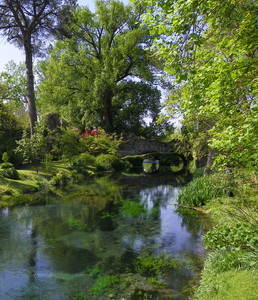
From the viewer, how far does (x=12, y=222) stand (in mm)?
10633

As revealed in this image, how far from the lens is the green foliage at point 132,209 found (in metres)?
12.0

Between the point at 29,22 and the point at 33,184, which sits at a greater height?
the point at 29,22

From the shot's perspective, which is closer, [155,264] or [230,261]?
[230,261]

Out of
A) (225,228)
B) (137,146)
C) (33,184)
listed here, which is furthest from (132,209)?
(137,146)

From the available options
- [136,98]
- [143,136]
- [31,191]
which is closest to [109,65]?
[136,98]

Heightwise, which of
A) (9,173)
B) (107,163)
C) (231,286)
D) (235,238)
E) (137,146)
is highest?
(137,146)

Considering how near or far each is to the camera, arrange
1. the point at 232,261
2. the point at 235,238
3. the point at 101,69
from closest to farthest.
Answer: the point at 232,261
the point at 235,238
the point at 101,69

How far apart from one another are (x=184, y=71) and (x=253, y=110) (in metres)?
1.36

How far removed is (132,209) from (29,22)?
16.3m

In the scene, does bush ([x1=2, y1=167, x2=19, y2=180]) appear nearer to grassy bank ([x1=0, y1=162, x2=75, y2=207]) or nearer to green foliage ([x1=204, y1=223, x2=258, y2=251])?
grassy bank ([x1=0, y1=162, x2=75, y2=207])

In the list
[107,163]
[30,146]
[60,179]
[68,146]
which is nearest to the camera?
[30,146]

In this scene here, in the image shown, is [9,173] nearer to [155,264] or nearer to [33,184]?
[33,184]

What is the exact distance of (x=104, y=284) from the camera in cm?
622

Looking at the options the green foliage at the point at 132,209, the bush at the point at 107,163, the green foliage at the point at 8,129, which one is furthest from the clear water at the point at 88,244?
the bush at the point at 107,163
